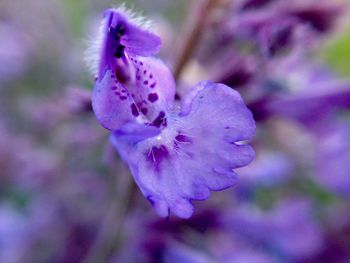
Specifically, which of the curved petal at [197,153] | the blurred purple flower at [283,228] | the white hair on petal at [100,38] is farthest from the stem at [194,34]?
the blurred purple flower at [283,228]

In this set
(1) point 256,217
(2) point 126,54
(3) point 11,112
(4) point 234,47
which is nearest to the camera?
(2) point 126,54

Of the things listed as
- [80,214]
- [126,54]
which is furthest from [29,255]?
[126,54]

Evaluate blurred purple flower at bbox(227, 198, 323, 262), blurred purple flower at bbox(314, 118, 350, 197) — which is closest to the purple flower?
blurred purple flower at bbox(227, 198, 323, 262)

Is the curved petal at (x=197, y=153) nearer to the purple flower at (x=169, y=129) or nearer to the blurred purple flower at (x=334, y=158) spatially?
the purple flower at (x=169, y=129)

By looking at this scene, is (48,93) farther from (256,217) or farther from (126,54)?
(126,54)

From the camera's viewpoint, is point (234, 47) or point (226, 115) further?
point (234, 47)

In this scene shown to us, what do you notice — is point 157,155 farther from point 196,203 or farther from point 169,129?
point 196,203

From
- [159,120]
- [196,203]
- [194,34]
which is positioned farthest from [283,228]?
[159,120]
